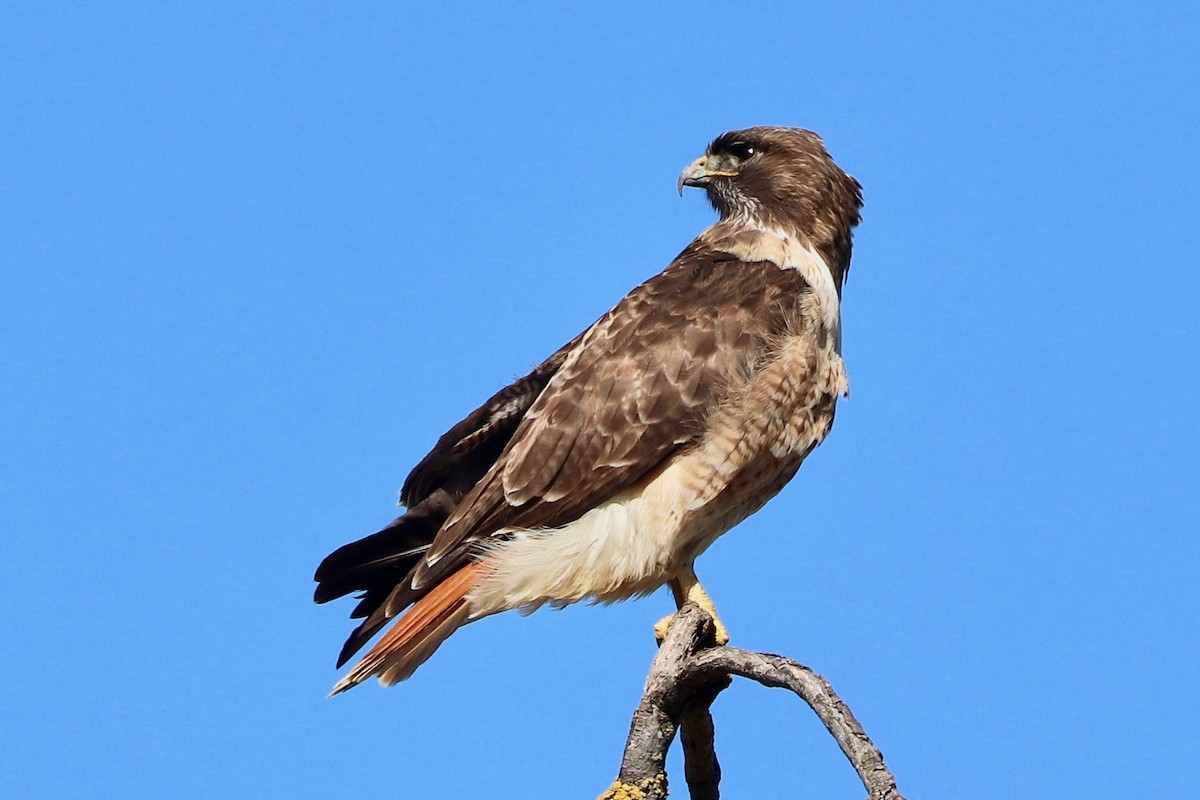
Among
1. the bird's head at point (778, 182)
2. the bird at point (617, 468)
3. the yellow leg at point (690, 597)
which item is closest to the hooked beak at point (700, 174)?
the bird's head at point (778, 182)

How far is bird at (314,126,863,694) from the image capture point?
18.9 ft

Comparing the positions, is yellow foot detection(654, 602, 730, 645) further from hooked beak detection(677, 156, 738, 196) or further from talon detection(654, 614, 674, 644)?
hooked beak detection(677, 156, 738, 196)

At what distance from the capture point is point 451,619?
5777 mm

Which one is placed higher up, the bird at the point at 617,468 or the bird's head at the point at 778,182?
the bird's head at the point at 778,182

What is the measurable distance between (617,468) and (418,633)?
3.12 ft

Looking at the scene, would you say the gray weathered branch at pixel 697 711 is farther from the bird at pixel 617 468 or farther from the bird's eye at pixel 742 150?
the bird's eye at pixel 742 150

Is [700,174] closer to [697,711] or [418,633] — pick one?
[418,633]

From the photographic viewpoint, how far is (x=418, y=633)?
5.69 m

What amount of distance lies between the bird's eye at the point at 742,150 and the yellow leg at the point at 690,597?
2.09 m

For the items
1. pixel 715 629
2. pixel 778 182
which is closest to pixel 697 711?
pixel 715 629

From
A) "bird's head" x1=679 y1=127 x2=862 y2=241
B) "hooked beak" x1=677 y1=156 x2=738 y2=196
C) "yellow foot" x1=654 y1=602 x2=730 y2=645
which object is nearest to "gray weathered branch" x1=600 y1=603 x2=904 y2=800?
"yellow foot" x1=654 y1=602 x2=730 y2=645

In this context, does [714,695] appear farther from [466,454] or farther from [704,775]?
[466,454]

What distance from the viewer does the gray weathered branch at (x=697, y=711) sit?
152 inches

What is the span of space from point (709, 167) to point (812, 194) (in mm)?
557
